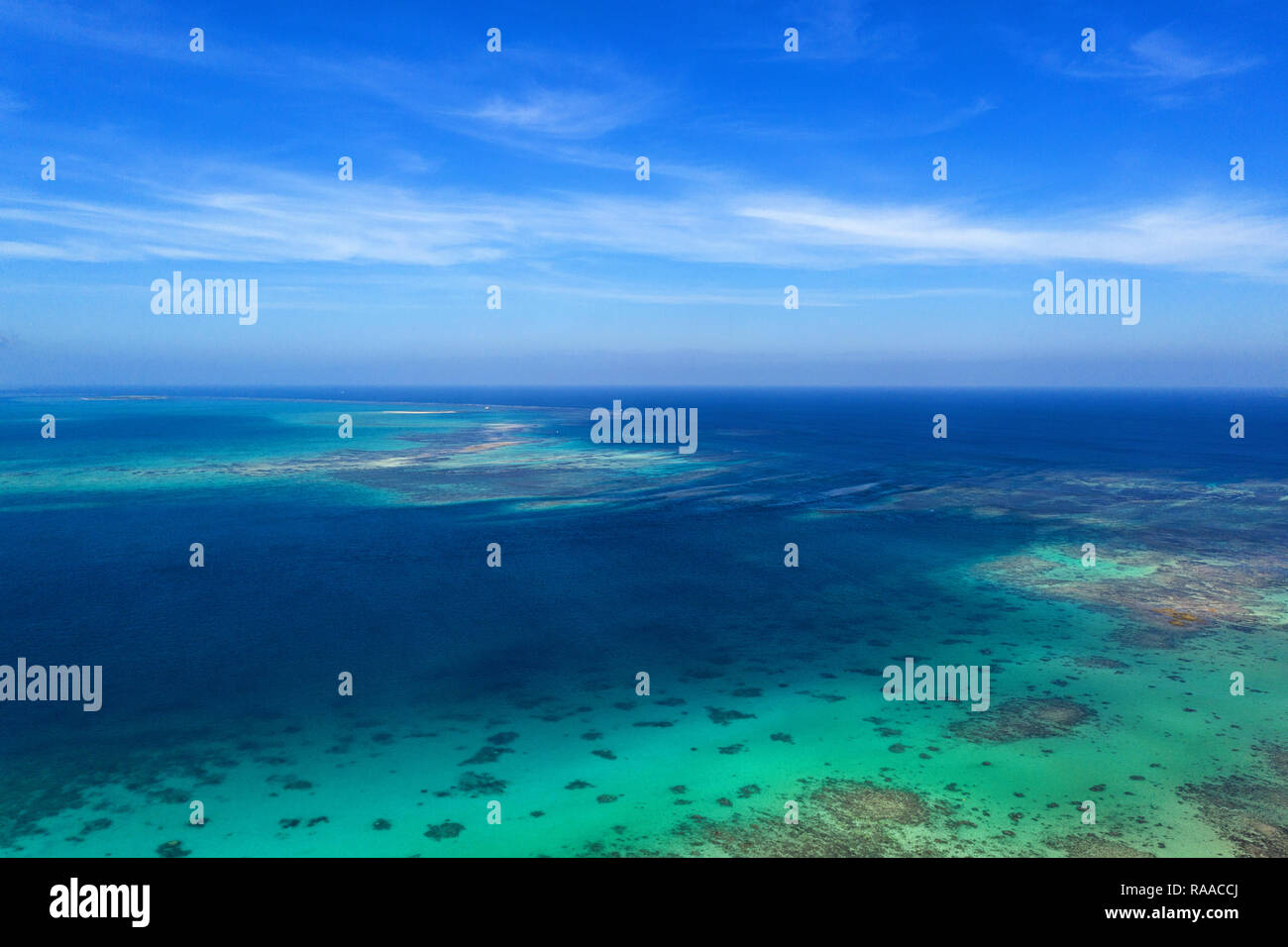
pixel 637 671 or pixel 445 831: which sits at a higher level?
pixel 637 671

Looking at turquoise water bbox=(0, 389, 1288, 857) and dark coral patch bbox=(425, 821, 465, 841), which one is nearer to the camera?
dark coral patch bbox=(425, 821, 465, 841)

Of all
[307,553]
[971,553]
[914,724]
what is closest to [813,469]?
[971,553]

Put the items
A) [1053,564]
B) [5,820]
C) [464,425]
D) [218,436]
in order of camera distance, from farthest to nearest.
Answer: [464,425] → [218,436] → [1053,564] → [5,820]

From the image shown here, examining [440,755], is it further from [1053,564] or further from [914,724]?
[1053,564]

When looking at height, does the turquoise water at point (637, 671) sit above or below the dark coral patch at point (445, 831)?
above

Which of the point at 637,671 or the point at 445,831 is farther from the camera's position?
the point at 637,671

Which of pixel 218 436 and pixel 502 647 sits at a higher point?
pixel 218 436

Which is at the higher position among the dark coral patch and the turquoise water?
the turquoise water

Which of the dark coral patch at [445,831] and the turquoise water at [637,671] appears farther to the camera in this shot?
the turquoise water at [637,671]
